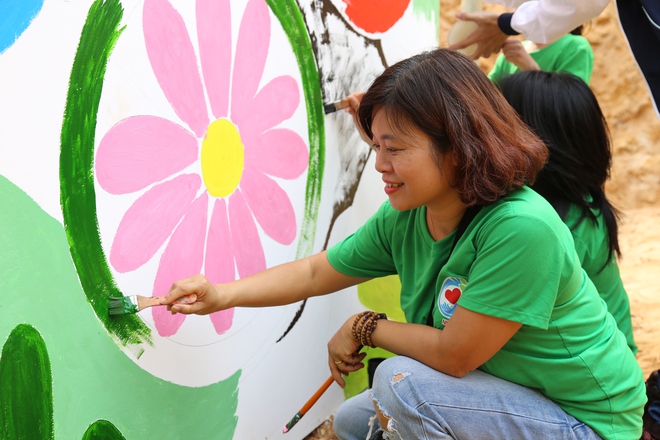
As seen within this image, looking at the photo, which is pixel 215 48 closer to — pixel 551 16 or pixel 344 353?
pixel 344 353

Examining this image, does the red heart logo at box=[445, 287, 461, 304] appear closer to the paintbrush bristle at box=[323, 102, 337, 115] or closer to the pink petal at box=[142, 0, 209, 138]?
the pink petal at box=[142, 0, 209, 138]

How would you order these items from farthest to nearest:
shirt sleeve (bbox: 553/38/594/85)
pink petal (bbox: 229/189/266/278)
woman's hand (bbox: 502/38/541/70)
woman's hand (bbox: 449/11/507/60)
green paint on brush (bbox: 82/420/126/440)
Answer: shirt sleeve (bbox: 553/38/594/85) < woman's hand (bbox: 502/38/541/70) < woman's hand (bbox: 449/11/507/60) < pink petal (bbox: 229/189/266/278) < green paint on brush (bbox: 82/420/126/440)

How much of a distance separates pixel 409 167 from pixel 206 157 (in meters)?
0.39

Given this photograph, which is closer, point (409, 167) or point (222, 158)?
point (409, 167)

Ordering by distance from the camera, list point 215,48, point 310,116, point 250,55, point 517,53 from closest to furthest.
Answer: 1. point 215,48
2. point 250,55
3. point 310,116
4. point 517,53

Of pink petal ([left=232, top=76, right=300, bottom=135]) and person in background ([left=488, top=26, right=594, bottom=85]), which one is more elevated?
pink petal ([left=232, top=76, right=300, bottom=135])

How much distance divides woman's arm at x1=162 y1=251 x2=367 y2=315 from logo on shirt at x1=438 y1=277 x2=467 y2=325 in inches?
9.0

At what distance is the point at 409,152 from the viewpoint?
121 centimetres

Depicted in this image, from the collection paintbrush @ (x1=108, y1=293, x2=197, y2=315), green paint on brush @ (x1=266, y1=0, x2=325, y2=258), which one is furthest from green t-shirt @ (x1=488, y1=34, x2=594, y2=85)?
paintbrush @ (x1=108, y1=293, x2=197, y2=315)

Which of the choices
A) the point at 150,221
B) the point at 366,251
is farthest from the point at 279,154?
the point at 150,221

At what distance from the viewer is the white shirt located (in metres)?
1.94

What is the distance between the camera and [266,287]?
1.35 meters

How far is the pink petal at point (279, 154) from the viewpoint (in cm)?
150

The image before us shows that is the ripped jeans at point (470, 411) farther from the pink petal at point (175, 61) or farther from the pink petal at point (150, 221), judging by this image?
the pink petal at point (175, 61)
